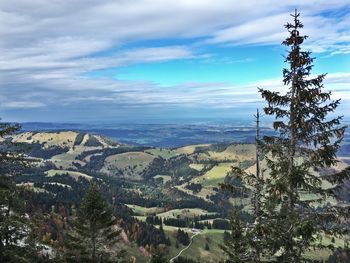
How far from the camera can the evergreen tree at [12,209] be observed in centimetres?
3344

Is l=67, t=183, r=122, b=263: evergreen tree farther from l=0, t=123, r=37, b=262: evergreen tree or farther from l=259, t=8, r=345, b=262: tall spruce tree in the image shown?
l=259, t=8, r=345, b=262: tall spruce tree

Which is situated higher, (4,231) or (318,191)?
(318,191)

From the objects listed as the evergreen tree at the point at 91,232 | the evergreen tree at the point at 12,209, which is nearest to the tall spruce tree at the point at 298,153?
the evergreen tree at the point at 12,209

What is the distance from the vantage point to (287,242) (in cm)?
2702

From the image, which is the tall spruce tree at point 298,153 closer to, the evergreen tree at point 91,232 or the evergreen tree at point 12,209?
the evergreen tree at point 12,209

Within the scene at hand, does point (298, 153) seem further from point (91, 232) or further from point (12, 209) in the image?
point (91, 232)

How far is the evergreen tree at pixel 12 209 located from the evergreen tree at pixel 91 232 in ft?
60.2

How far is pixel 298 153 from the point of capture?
27656mm

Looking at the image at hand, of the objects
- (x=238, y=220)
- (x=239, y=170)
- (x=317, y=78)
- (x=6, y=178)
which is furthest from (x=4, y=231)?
(x=238, y=220)

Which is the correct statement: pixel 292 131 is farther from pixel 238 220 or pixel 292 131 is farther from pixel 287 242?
pixel 238 220

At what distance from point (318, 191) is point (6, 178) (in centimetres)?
2397

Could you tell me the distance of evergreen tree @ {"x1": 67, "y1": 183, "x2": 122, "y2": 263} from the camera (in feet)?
177

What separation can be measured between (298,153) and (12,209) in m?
23.8

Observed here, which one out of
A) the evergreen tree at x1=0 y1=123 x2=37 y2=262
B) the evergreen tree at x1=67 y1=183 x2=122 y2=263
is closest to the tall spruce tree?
the evergreen tree at x1=0 y1=123 x2=37 y2=262
